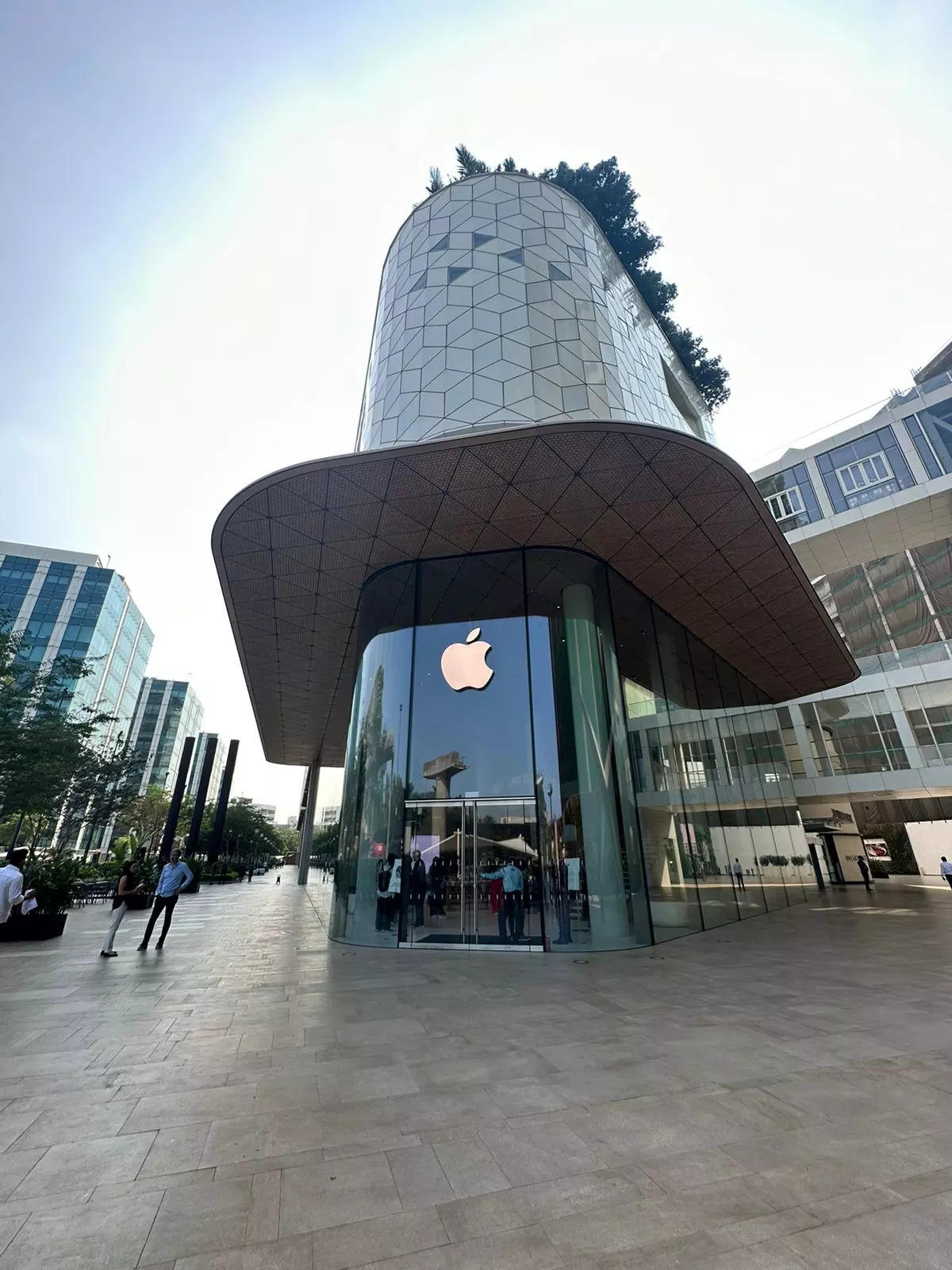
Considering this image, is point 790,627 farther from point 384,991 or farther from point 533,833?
point 384,991

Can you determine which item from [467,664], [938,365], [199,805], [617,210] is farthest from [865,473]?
[199,805]

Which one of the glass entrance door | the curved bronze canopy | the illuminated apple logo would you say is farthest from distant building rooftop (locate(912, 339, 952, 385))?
the glass entrance door

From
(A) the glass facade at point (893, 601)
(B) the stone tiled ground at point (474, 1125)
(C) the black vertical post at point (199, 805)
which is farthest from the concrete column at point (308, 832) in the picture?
(A) the glass facade at point (893, 601)

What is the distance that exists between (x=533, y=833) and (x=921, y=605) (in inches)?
1283

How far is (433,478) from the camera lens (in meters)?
9.91

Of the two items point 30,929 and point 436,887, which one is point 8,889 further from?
point 436,887

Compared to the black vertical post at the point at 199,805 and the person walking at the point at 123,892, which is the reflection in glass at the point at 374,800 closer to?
the person walking at the point at 123,892

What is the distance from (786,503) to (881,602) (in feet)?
30.2

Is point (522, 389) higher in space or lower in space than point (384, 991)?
higher

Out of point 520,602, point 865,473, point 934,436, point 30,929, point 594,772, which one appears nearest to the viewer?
point 30,929

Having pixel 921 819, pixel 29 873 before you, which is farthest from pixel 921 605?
pixel 29 873

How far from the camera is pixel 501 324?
1405 cm

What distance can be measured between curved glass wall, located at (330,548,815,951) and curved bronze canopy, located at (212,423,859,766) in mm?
1084

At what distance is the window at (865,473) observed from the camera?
89.4 feet
